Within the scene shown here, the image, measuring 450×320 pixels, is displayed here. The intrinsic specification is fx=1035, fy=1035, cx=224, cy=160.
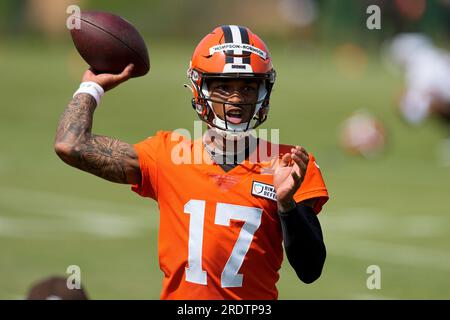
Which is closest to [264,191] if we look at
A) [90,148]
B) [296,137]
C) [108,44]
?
[90,148]

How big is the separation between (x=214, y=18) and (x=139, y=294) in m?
29.0

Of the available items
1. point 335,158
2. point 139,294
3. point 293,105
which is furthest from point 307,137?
point 139,294

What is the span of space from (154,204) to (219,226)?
24.2 ft

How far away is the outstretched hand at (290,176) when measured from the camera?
13.9 ft

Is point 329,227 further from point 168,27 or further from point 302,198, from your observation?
point 168,27

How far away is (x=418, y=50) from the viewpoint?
1844 centimetres

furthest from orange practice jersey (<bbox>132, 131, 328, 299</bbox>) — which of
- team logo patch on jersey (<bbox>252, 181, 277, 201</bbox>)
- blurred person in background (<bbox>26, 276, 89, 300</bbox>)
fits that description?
blurred person in background (<bbox>26, 276, 89, 300</bbox>)

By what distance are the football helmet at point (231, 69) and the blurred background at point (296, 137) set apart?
11.3 ft

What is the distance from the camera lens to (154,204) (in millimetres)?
11828

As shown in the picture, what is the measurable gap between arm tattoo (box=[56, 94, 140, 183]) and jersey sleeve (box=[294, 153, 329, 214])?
2.46ft

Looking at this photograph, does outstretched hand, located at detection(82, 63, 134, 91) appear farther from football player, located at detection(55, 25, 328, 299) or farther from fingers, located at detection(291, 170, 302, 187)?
fingers, located at detection(291, 170, 302, 187)

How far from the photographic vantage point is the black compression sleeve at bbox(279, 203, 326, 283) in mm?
4309

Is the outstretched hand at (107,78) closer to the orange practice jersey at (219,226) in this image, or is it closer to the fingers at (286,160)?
the orange practice jersey at (219,226)
